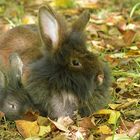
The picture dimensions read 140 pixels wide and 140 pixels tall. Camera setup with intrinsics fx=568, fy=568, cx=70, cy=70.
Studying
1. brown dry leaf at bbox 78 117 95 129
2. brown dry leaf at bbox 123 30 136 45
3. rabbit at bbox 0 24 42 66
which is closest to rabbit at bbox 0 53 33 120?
rabbit at bbox 0 24 42 66

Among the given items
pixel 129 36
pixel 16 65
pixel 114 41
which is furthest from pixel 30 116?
pixel 129 36

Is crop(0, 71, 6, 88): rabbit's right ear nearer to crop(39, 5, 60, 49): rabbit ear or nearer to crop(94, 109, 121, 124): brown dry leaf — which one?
crop(39, 5, 60, 49): rabbit ear

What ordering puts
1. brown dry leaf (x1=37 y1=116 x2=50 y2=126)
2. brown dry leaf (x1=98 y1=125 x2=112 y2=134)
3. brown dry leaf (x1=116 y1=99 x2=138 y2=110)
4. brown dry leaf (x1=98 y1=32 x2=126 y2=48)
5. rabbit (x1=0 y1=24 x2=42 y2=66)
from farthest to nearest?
brown dry leaf (x1=98 y1=32 x2=126 y2=48), brown dry leaf (x1=116 y1=99 x2=138 y2=110), rabbit (x1=0 y1=24 x2=42 y2=66), brown dry leaf (x1=37 y1=116 x2=50 y2=126), brown dry leaf (x1=98 y1=125 x2=112 y2=134)

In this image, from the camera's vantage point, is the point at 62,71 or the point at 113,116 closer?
the point at 62,71

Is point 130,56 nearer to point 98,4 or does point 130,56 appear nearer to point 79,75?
point 79,75

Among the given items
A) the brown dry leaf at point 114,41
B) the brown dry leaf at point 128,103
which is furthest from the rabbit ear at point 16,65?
the brown dry leaf at point 114,41

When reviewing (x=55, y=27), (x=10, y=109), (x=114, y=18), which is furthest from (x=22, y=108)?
(x=114, y=18)

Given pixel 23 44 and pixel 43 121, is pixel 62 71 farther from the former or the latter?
pixel 23 44

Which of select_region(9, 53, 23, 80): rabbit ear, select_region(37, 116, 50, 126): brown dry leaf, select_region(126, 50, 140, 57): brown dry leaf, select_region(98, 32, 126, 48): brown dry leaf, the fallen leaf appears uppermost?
select_region(9, 53, 23, 80): rabbit ear
